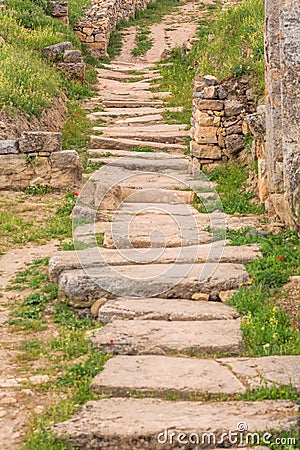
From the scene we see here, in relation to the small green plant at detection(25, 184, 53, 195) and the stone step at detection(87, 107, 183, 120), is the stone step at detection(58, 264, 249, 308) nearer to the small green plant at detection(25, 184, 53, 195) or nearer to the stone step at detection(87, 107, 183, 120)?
the small green plant at detection(25, 184, 53, 195)

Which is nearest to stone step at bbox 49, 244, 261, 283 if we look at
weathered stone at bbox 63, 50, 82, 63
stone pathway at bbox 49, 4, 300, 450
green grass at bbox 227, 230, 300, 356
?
stone pathway at bbox 49, 4, 300, 450

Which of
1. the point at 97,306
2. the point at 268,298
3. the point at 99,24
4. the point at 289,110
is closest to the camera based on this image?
the point at 268,298

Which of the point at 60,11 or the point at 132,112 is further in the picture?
the point at 60,11

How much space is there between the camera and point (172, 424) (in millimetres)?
4113

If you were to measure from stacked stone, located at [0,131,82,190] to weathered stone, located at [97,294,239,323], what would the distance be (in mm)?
4728

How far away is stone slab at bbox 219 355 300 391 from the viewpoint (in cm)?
457

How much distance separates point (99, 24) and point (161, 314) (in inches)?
577

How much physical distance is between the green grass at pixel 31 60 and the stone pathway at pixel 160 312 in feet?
7.94

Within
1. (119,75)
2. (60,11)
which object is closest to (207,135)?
(119,75)

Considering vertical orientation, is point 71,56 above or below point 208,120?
above

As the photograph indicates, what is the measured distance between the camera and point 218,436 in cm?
403

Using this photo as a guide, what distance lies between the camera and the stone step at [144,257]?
685 centimetres

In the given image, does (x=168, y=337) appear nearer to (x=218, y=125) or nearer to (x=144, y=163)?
(x=218, y=125)

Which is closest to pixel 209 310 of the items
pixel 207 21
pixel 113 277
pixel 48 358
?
pixel 113 277
